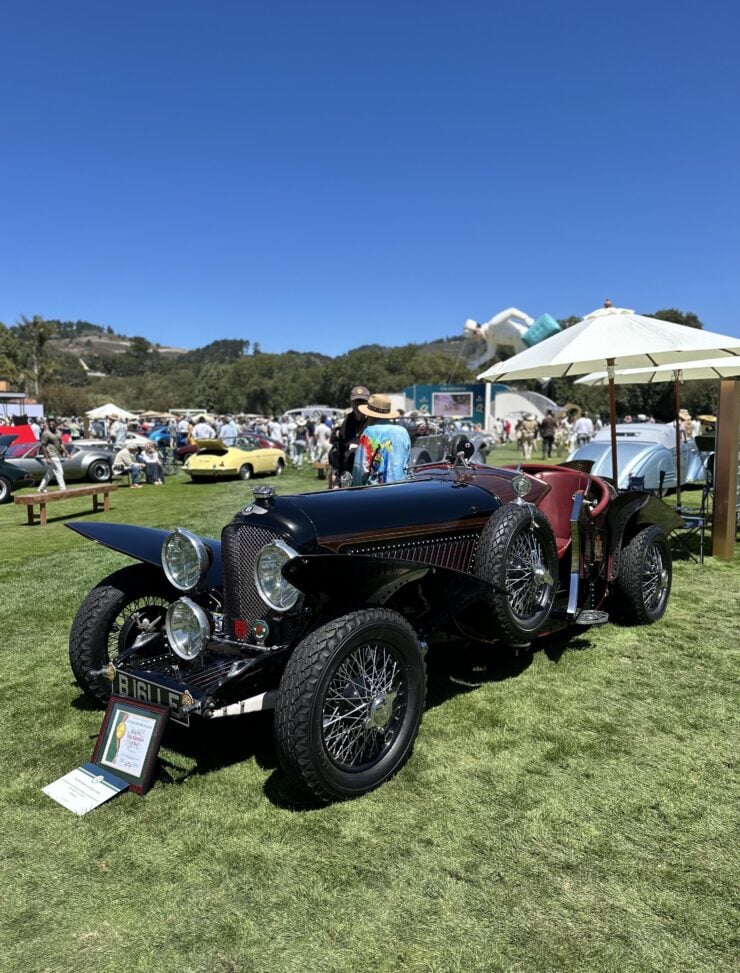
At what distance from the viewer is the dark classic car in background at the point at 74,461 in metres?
16.0

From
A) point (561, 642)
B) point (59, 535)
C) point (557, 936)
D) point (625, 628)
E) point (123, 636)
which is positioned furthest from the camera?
point (59, 535)

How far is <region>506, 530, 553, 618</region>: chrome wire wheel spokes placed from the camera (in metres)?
3.81

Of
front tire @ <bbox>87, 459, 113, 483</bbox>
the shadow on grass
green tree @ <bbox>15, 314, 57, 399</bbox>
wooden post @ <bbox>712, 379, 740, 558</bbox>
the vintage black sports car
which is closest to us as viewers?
the vintage black sports car

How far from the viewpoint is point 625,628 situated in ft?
16.9

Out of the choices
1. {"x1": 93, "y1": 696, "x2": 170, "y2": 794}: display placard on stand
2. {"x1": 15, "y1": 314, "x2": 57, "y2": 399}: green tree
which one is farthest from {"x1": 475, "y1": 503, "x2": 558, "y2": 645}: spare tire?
{"x1": 15, "y1": 314, "x2": 57, "y2": 399}: green tree

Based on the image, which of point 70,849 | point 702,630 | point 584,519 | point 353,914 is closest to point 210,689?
point 70,849

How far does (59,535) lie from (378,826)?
8712mm

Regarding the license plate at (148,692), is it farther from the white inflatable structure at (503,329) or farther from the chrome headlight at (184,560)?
the white inflatable structure at (503,329)

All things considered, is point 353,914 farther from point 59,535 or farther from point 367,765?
point 59,535

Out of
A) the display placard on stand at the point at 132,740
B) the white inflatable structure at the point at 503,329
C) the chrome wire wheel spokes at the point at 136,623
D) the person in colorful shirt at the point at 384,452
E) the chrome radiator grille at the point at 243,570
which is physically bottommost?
the display placard on stand at the point at 132,740

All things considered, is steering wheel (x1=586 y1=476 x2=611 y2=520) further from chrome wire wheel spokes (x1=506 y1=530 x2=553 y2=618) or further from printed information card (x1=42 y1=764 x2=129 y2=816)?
printed information card (x1=42 y1=764 x2=129 y2=816)

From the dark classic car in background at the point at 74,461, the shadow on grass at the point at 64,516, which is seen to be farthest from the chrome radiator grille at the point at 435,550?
the dark classic car in background at the point at 74,461

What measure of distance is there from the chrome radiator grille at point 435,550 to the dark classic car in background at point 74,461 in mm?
14397

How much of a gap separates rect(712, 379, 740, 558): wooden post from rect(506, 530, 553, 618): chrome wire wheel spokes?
466 cm
